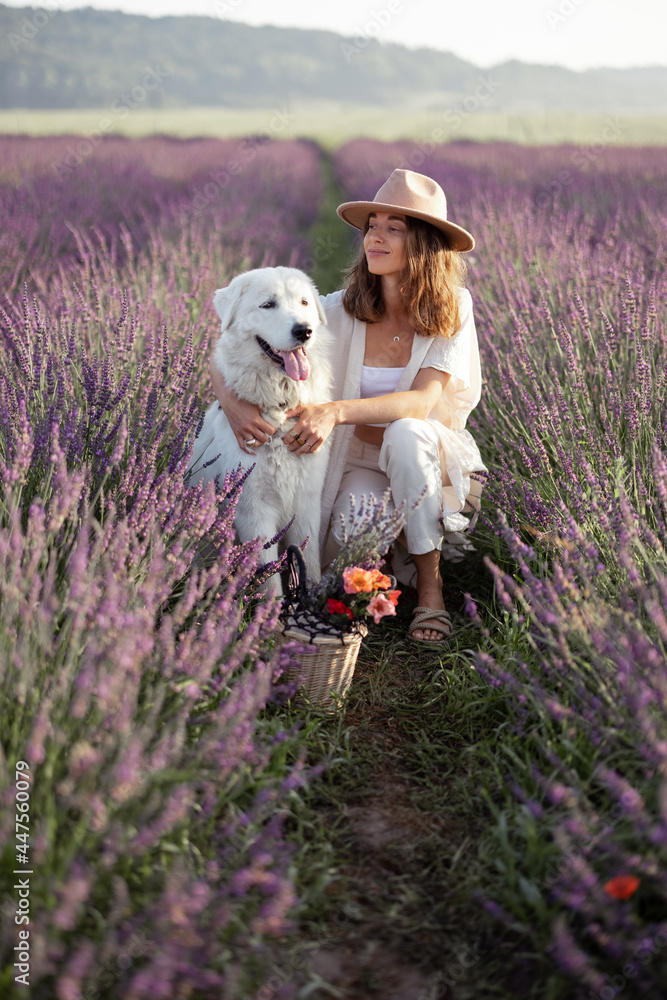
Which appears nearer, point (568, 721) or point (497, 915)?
point (497, 915)

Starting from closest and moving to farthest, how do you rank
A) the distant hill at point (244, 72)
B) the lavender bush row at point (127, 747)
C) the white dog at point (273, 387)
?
the lavender bush row at point (127, 747) < the white dog at point (273, 387) < the distant hill at point (244, 72)

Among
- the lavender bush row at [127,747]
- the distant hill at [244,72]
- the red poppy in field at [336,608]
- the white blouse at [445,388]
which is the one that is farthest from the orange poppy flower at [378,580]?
the distant hill at [244,72]

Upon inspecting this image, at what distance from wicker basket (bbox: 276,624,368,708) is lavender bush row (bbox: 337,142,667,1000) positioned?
1.30 ft

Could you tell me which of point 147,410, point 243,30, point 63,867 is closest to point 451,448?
point 147,410

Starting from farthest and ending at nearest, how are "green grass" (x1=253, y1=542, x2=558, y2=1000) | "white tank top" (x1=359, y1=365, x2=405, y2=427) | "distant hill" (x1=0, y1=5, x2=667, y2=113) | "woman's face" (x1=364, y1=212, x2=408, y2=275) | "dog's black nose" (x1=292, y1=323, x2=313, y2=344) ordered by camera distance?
"distant hill" (x1=0, y1=5, x2=667, y2=113) < "white tank top" (x1=359, y1=365, x2=405, y2=427) < "woman's face" (x1=364, y1=212, x2=408, y2=275) < "dog's black nose" (x1=292, y1=323, x2=313, y2=344) < "green grass" (x1=253, y1=542, x2=558, y2=1000)

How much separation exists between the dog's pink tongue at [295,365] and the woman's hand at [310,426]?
0.13 metres

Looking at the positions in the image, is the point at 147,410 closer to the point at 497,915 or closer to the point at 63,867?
the point at 63,867

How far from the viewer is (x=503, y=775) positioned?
72.2 inches

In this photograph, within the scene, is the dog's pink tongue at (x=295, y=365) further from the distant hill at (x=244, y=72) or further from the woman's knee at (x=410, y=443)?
the distant hill at (x=244, y=72)

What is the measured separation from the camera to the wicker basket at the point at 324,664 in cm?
207

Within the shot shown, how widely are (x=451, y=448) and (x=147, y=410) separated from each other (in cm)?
117

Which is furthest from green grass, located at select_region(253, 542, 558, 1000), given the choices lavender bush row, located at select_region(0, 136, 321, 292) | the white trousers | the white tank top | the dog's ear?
lavender bush row, located at select_region(0, 136, 321, 292)

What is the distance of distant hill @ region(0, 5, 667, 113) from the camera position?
78188 millimetres

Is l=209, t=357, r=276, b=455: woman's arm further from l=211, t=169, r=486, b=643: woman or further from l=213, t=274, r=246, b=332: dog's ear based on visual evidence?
l=213, t=274, r=246, b=332: dog's ear
